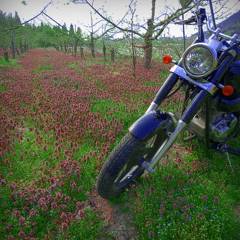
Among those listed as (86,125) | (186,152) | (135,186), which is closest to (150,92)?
(86,125)

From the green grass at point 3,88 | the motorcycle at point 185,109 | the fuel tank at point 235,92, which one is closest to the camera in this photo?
the motorcycle at point 185,109

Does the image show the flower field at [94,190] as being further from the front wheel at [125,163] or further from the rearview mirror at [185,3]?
the rearview mirror at [185,3]

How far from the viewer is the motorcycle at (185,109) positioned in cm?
367

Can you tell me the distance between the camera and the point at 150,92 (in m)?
10.1

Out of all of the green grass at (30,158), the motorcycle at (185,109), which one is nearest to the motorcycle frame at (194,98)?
the motorcycle at (185,109)

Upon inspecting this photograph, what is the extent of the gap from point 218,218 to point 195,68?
6.14ft

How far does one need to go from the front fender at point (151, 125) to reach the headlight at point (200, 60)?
620mm

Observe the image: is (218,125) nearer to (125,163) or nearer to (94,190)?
(125,163)

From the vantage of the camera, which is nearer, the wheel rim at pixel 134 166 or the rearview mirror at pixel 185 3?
the wheel rim at pixel 134 166

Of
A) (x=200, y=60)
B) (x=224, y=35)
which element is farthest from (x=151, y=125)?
(x=224, y=35)

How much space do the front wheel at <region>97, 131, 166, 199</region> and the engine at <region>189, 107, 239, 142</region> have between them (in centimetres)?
80

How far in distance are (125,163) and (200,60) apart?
1.51 meters

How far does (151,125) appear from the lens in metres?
3.72

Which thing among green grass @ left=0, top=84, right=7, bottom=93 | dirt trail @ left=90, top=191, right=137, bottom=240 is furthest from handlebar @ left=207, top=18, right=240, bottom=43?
green grass @ left=0, top=84, right=7, bottom=93
